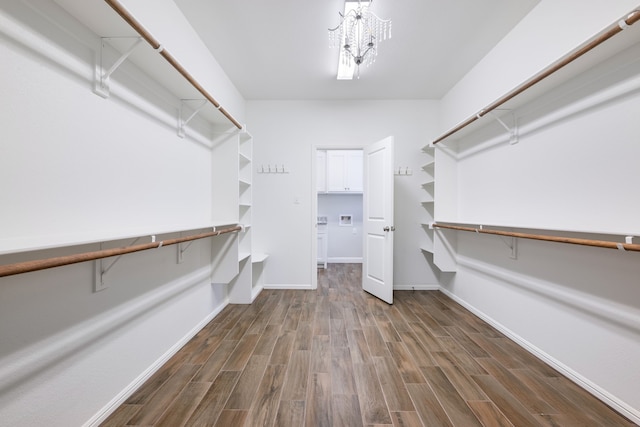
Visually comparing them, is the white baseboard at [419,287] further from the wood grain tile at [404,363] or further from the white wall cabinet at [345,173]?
the white wall cabinet at [345,173]

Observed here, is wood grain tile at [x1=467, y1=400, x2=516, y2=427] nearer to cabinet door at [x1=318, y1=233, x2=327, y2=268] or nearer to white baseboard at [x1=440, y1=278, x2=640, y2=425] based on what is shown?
white baseboard at [x1=440, y1=278, x2=640, y2=425]

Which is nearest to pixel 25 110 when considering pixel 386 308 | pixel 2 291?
pixel 2 291

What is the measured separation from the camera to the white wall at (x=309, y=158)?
3686 mm

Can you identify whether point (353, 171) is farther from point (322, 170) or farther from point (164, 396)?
point (164, 396)

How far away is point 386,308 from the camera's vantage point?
2.98 meters

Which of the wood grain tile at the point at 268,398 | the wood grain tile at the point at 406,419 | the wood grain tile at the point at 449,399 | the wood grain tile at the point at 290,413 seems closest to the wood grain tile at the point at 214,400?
the wood grain tile at the point at 268,398

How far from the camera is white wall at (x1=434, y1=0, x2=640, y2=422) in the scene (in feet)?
4.58

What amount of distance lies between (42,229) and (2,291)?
246 mm

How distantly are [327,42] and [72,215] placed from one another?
93.0 inches

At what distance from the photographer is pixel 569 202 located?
5.61 feet

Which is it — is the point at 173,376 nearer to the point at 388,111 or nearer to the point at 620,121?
the point at 620,121

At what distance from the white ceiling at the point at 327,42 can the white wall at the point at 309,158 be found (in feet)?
0.93

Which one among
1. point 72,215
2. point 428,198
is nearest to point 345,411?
point 72,215

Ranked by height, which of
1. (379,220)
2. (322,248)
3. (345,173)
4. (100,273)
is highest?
(345,173)
